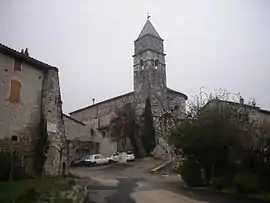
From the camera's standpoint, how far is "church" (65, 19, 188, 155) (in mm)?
46688

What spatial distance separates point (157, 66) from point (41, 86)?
26.7 meters

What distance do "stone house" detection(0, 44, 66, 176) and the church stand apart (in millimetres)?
20492

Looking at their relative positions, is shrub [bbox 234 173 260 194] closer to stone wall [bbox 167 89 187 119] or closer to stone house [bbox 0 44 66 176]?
stone house [bbox 0 44 66 176]

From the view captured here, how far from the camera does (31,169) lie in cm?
2212

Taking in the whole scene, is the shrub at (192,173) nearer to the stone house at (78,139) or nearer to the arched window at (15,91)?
the arched window at (15,91)

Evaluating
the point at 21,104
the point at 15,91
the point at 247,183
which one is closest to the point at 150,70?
the point at 21,104

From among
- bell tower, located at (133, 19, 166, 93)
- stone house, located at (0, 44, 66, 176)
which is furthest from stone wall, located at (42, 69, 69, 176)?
bell tower, located at (133, 19, 166, 93)

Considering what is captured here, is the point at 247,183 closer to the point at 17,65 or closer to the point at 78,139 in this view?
the point at 17,65

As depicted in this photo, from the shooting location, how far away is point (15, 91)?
864 inches

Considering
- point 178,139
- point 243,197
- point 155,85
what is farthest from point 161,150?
point 243,197

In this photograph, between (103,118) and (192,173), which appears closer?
(192,173)

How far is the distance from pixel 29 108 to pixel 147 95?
25330 mm

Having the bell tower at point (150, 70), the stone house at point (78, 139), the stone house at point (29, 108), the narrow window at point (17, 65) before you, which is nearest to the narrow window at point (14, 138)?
the stone house at point (29, 108)

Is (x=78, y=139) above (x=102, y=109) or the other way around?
the other way around
